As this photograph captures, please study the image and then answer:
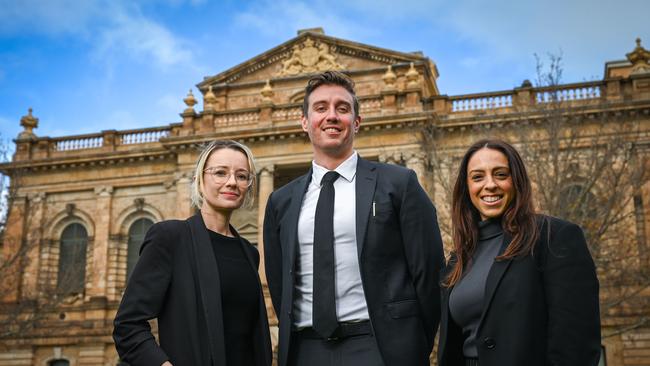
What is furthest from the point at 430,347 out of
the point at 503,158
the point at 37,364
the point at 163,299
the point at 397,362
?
the point at 37,364

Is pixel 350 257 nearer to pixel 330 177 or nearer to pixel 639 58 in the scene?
pixel 330 177

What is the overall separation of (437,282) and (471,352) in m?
0.57

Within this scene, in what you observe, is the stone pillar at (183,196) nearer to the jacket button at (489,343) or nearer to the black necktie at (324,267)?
the black necktie at (324,267)

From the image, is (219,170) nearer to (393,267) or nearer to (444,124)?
(393,267)

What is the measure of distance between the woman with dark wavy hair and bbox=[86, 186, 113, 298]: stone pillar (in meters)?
28.4

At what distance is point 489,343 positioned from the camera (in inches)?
160

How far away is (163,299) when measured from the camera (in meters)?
4.49

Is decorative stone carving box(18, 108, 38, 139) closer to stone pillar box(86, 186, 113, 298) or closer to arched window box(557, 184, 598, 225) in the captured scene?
stone pillar box(86, 186, 113, 298)

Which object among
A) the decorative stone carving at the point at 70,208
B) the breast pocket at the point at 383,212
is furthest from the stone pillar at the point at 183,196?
the breast pocket at the point at 383,212

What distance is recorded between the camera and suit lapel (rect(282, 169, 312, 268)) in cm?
473

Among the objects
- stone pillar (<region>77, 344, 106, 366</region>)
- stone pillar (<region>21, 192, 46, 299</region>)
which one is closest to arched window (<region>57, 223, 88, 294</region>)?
stone pillar (<region>21, 192, 46, 299</region>)

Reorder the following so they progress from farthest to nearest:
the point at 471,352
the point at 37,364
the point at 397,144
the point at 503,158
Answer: the point at 37,364
the point at 397,144
the point at 503,158
the point at 471,352

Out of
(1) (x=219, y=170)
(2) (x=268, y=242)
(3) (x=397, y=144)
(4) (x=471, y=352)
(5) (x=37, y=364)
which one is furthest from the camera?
(5) (x=37, y=364)

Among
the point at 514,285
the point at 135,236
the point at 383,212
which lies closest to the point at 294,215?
the point at 383,212
